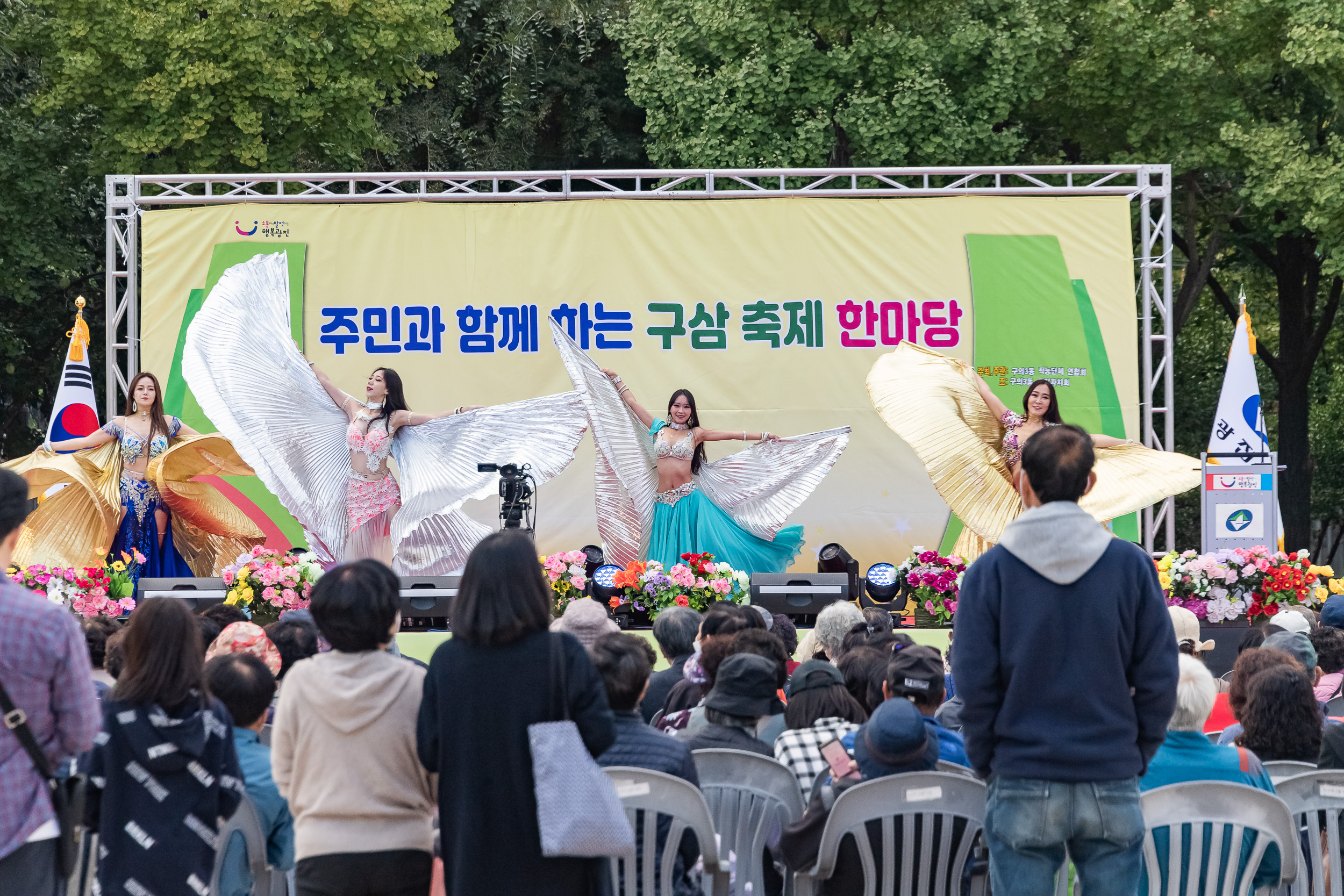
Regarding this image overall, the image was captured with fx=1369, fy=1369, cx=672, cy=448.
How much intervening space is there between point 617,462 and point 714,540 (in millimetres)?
738

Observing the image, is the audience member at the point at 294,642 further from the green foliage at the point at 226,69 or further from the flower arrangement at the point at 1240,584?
the green foliage at the point at 226,69

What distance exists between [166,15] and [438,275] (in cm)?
367

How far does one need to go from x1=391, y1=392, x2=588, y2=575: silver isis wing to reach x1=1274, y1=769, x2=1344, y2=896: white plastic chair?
5.37m

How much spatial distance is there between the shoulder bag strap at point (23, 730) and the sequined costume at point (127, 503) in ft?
17.6

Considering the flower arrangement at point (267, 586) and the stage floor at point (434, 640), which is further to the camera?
the flower arrangement at point (267, 586)

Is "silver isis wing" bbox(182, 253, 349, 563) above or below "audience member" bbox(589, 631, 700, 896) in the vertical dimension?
above

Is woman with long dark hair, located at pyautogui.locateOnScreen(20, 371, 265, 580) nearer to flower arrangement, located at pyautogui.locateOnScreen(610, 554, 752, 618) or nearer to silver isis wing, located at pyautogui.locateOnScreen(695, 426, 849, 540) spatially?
flower arrangement, located at pyautogui.locateOnScreen(610, 554, 752, 618)

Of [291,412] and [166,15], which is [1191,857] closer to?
[291,412]

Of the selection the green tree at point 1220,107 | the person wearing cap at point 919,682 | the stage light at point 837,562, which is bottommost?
the person wearing cap at point 919,682

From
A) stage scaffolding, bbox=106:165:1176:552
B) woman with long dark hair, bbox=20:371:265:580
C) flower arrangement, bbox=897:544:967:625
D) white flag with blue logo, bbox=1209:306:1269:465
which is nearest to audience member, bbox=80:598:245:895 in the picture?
flower arrangement, bbox=897:544:967:625

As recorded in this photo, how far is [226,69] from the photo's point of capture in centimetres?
1095

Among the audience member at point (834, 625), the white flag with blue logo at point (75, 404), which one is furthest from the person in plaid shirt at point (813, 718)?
the white flag with blue logo at point (75, 404)

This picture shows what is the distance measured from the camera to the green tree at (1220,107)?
1122 cm

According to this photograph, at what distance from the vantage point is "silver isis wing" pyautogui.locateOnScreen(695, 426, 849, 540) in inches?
316
